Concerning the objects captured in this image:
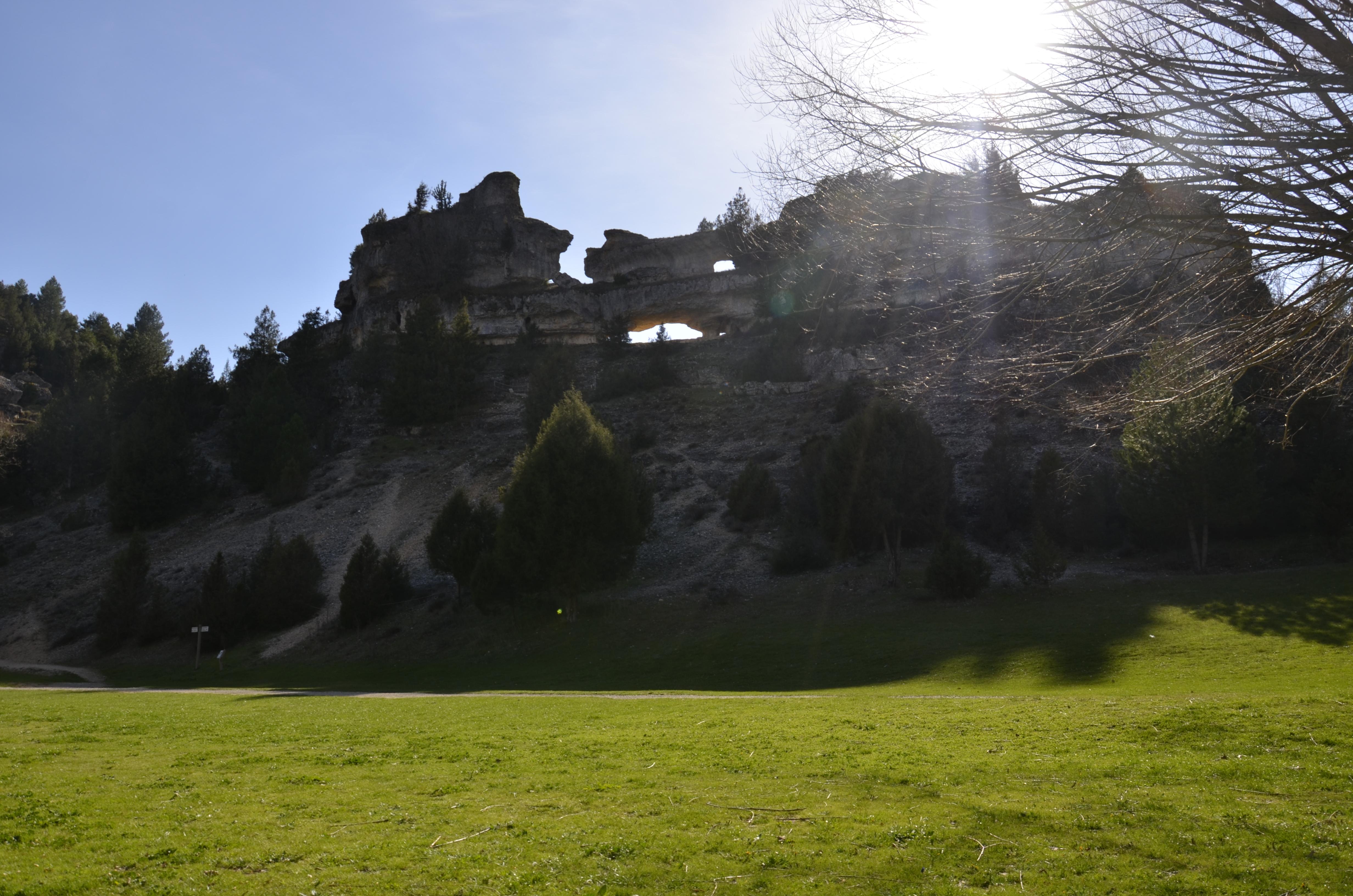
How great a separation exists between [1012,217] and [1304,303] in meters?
2.71

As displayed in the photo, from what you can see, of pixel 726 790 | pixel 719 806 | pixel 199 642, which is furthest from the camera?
pixel 199 642

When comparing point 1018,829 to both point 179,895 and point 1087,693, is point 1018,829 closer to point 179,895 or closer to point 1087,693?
point 179,895

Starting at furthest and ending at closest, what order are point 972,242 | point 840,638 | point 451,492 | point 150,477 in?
point 150,477
point 451,492
point 840,638
point 972,242

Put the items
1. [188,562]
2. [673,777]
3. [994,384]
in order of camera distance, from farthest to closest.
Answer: [188,562] < [673,777] < [994,384]

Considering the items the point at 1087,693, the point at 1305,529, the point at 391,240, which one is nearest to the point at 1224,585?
the point at 1305,529

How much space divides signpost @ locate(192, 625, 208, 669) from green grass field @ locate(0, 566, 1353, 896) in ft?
40.0

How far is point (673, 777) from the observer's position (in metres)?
8.48

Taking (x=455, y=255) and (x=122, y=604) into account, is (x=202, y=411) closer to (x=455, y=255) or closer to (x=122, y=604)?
(x=455, y=255)

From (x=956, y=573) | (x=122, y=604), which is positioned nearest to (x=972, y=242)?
(x=956, y=573)

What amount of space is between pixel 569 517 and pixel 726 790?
Answer: 73.8 ft

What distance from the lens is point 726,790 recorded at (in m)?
7.90

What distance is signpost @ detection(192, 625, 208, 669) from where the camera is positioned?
28.8 meters

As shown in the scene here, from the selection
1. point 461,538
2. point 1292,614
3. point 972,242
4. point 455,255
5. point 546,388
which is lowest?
point 1292,614

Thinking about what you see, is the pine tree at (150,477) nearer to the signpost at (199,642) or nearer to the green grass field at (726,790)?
the signpost at (199,642)
